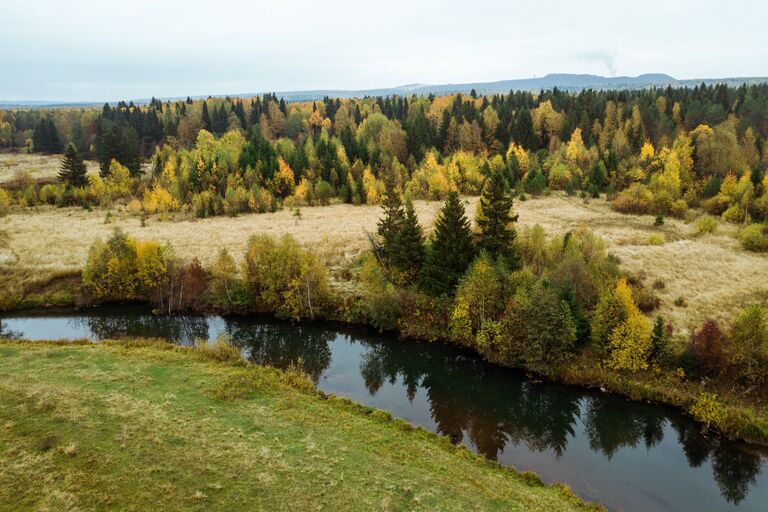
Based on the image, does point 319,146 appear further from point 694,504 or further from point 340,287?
point 694,504

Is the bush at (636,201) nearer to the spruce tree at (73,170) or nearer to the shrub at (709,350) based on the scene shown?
the shrub at (709,350)

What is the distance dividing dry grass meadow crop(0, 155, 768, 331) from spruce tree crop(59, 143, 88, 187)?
1020 centimetres

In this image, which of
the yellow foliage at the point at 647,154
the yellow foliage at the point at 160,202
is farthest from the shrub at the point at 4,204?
the yellow foliage at the point at 647,154

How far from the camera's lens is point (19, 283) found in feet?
176

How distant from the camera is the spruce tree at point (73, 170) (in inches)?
3720

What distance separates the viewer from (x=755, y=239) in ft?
181

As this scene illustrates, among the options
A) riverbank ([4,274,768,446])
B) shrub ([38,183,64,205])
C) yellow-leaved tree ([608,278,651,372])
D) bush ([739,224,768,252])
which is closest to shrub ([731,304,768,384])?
riverbank ([4,274,768,446])

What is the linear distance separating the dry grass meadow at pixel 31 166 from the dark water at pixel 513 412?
75.3m

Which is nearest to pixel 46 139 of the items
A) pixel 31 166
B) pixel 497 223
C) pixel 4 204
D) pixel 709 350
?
pixel 31 166

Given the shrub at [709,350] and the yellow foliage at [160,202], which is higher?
the yellow foliage at [160,202]

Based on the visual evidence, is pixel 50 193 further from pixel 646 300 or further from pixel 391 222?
pixel 646 300

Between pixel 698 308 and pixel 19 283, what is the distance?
71.9 metres

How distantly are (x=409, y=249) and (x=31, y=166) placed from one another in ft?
406

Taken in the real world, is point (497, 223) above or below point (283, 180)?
below
